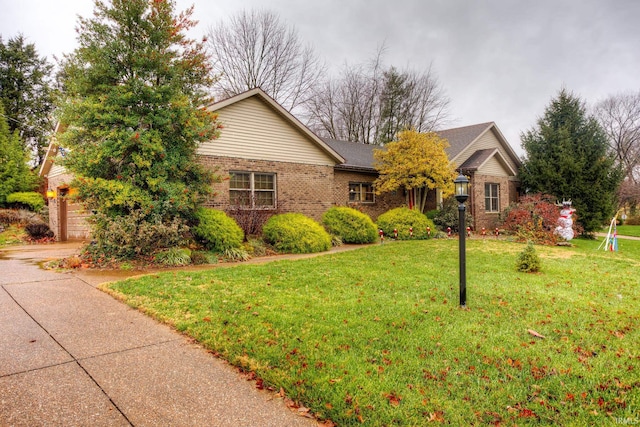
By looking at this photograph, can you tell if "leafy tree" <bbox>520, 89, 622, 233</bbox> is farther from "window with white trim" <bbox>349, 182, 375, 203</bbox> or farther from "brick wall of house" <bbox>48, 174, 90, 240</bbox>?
"brick wall of house" <bbox>48, 174, 90, 240</bbox>

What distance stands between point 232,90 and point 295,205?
51.7 ft

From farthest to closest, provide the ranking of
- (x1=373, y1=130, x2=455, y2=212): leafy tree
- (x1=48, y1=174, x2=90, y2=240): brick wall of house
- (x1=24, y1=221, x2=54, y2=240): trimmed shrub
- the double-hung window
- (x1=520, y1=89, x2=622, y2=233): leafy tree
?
(x1=520, y1=89, x2=622, y2=233): leafy tree
(x1=373, y1=130, x2=455, y2=212): leafy tree
(x1=24, y1=221, x2=54, y2=240): trimmed shrub
(x1=48, y1=174, x2=90, y2=240): brick wall of house
the double-hung window

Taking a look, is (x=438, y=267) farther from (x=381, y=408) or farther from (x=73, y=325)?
(x=73, y=325)

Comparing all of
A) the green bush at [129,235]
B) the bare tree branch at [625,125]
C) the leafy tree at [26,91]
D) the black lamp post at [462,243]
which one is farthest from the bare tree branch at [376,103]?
the black lamp post at [462,243]

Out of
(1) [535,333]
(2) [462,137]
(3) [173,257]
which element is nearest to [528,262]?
(1) [535,333]

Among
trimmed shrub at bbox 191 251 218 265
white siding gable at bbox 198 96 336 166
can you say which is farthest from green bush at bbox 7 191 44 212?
trimmed shrub at bbox 191 251 218 265

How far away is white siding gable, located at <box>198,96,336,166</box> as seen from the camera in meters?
12.2

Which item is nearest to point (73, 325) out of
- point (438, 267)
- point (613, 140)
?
point (438, 267)

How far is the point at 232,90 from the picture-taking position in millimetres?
25922

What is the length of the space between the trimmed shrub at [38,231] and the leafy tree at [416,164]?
14830 millimetres

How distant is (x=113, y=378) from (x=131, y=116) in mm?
7558

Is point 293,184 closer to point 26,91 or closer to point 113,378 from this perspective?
point 113,378

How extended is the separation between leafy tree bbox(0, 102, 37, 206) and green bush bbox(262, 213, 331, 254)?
15.4 meters

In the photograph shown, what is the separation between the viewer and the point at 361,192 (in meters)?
17.1
